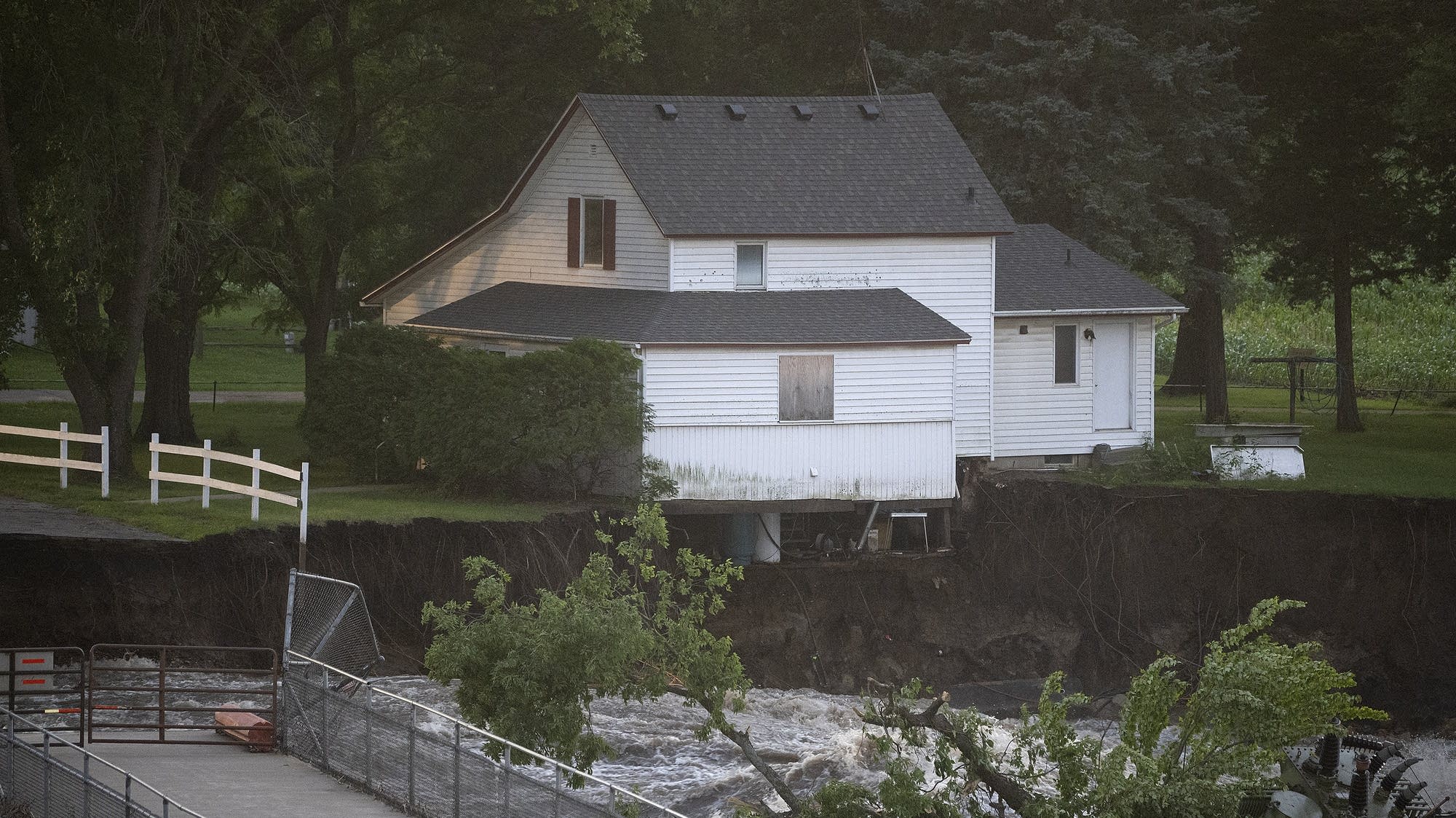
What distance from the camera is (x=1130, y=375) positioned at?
39.0 meters

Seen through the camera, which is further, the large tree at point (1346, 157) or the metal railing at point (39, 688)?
the large tree at point (1346, 157)

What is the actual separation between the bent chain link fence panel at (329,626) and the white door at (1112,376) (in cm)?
1989

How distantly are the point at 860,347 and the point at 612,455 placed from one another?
17.3 ft

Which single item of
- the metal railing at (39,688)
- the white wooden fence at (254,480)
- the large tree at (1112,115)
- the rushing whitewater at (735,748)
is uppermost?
the large tree at (1112,115)

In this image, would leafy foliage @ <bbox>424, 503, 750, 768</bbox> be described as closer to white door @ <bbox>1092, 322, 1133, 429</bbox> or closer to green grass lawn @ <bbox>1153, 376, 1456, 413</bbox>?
white door @ <bbox>1092, 322, 1133, 429</bbox>

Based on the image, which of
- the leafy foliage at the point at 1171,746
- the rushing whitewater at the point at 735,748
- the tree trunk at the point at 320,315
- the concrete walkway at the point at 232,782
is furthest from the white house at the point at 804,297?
the leafy foliage at the point at 1171,746

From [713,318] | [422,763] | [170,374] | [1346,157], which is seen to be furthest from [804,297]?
[422,763]

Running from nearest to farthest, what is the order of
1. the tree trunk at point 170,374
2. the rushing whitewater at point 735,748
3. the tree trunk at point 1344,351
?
the rushing whitewater at point 735,748, the tree trunk at point 170,374, the tree trunk at point 1344,351

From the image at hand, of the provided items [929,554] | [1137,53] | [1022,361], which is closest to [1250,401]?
[1137,53]

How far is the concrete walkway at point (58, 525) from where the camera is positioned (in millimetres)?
25859

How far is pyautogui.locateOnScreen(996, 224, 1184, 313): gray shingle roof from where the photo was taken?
37.8 metres

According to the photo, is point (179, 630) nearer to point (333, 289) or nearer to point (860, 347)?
point (860, 347)

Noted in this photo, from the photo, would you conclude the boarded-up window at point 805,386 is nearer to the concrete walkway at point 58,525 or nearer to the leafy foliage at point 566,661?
the concrete walkway at point 58,525

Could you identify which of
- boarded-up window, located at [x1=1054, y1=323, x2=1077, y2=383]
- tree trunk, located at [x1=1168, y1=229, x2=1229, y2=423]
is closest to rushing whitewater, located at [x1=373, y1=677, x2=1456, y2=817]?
boarded-up window, located at [x1=1054, y1=323, x2=1077, y2=383]
